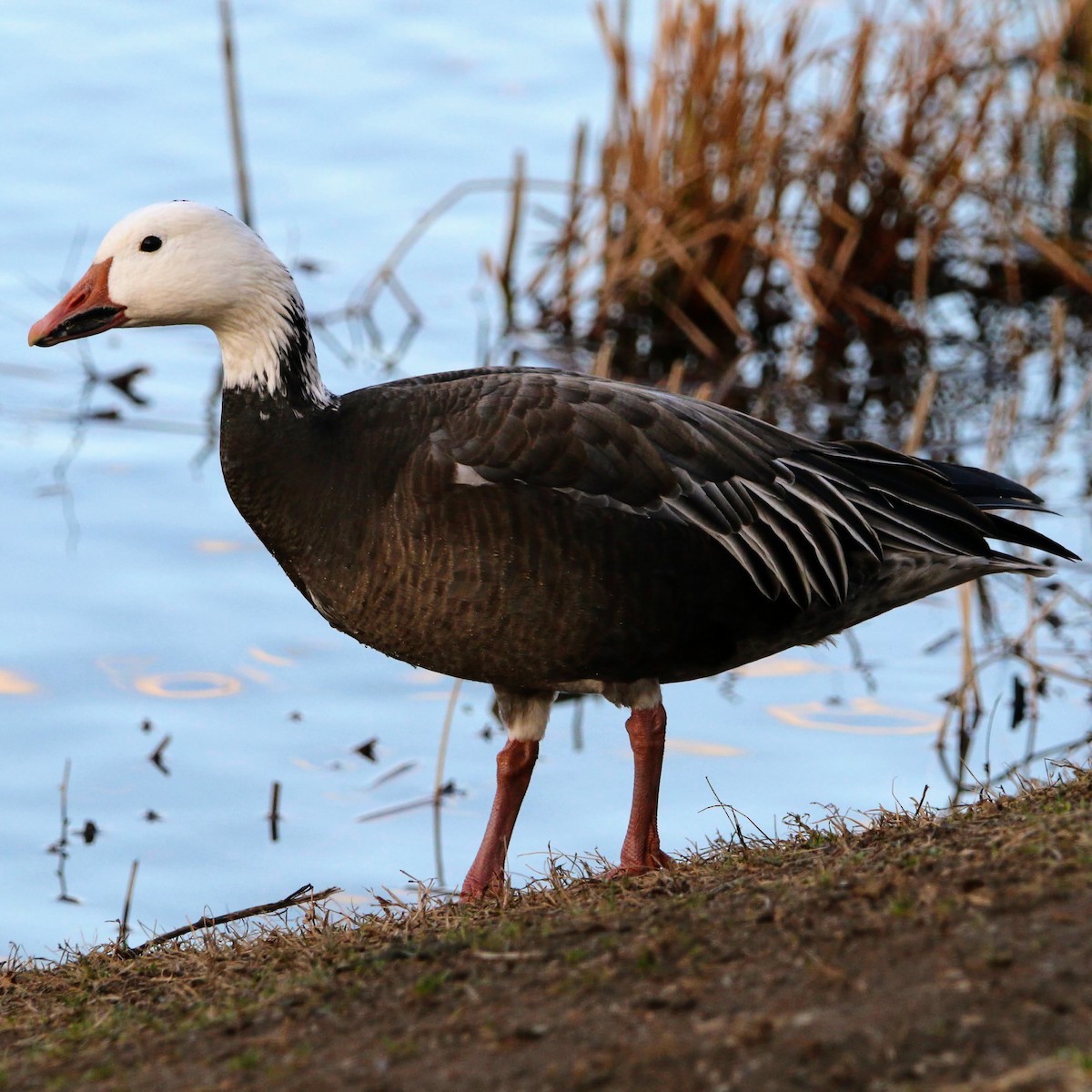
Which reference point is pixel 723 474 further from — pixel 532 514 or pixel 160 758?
pixel 160 758

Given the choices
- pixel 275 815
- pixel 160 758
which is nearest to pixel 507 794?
pixel 275 815

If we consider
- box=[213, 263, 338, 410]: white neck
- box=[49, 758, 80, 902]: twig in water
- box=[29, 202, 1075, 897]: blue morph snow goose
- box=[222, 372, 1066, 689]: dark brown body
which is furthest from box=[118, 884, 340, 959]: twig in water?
box=[49, 758, 80, 902]: twig in water

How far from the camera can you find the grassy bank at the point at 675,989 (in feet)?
11.8

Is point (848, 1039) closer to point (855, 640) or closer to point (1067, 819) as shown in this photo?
point (1067, 819)

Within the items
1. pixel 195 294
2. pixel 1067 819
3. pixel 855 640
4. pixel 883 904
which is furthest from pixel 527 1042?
pixel 855 640

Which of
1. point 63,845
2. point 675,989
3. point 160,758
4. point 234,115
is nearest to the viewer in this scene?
point 675,989

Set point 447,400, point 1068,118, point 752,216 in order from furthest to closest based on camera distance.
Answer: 1. point 1068,118
2. point 752,216
3. point 447,400

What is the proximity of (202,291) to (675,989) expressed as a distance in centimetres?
299

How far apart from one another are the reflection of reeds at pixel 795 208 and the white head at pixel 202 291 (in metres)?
5.90

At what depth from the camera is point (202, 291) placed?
594 cm

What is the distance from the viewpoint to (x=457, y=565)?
5543mm

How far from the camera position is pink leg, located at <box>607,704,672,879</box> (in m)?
6.03

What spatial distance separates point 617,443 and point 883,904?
198cm

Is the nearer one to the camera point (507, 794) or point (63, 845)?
point (507, 794)
